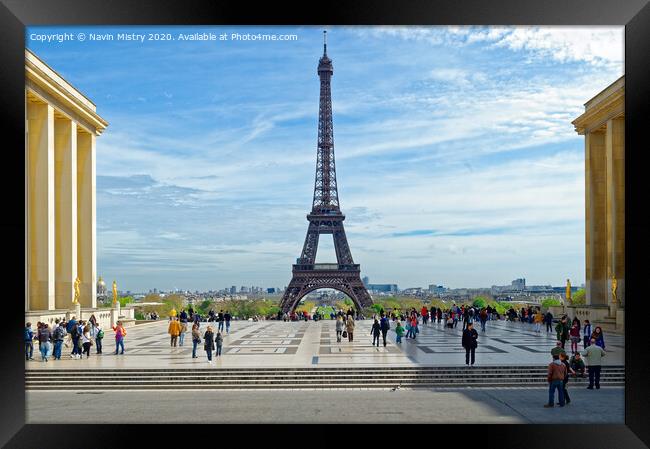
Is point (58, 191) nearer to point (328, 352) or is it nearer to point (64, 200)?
point (64, 200)

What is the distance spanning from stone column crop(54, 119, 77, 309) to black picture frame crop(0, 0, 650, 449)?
28288mm

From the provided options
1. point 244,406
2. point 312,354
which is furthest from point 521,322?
point 244,406

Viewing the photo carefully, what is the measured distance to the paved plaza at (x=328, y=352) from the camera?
21.9 m

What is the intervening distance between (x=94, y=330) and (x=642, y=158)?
75.9 ft

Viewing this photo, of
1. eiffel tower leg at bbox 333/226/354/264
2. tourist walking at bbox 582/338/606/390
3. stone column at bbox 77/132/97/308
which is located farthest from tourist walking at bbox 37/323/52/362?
eiffel tower leg at bbox 333/226/354/264

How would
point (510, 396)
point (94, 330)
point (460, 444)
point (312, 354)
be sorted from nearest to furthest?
point (460, 444) < point (510, 396) < point (312, 354) < point (94, 330)

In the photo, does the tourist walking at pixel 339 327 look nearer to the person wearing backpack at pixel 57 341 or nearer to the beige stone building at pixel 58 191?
the person wearing backpack at pixel 57 341

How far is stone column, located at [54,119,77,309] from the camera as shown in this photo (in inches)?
1578

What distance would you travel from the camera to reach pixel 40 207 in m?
35.7

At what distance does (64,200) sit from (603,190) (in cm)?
3349

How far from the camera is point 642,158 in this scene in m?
12.8
